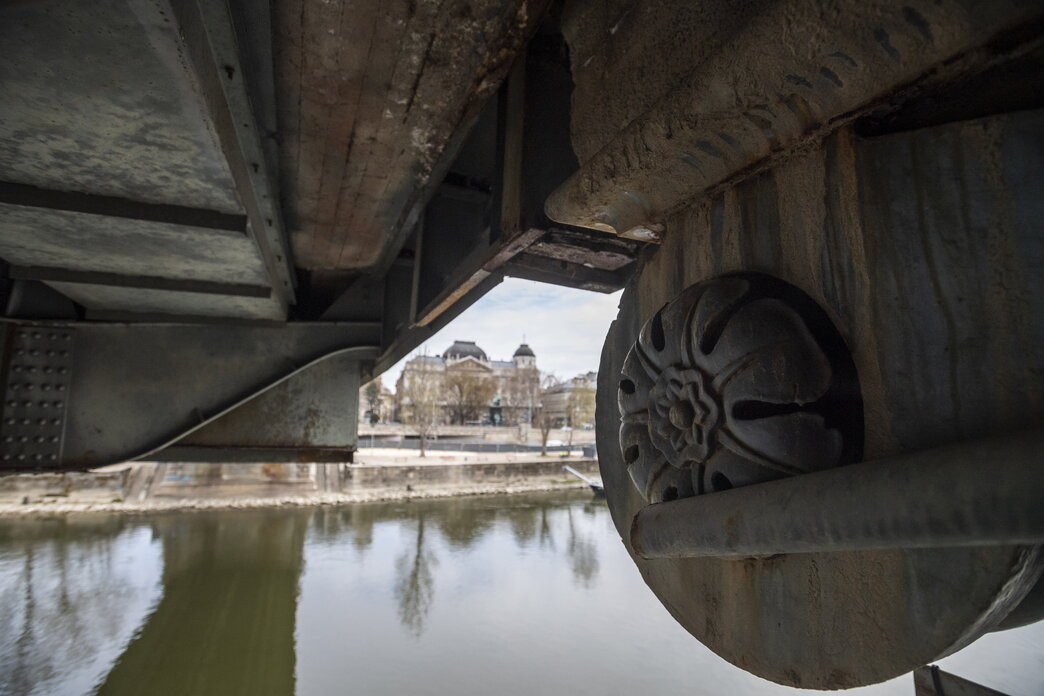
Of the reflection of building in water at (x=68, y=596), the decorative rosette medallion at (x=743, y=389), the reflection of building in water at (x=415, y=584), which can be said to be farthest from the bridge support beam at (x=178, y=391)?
the reflection of building in water at (x=415, y=584)

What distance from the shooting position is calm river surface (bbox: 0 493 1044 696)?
339 inches

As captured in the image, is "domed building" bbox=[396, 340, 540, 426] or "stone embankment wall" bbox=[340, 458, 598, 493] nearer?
"stone embankment wall" bbox=[340, 458, 598, 493]

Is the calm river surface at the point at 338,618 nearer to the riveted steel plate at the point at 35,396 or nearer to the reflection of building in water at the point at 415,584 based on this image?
the reflection of building in water at the point at 415,584

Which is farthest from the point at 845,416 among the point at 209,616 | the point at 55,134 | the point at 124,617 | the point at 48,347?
the point at 124,617

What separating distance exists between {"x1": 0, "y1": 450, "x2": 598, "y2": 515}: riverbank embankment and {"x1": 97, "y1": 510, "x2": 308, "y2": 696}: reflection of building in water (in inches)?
117

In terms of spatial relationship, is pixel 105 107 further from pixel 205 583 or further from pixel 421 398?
pixel 421 398

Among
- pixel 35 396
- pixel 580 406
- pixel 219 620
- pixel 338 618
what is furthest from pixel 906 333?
pixel 580 406

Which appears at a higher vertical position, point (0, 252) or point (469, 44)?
point (469, 44)

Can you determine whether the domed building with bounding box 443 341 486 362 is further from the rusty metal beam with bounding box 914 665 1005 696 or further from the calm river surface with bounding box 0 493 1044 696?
Answer: the rusty metal beam with bounding box 914 665 1005 696

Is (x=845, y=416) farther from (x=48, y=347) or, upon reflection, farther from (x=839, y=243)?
(x=48, y=347)

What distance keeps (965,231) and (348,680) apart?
33.0ft

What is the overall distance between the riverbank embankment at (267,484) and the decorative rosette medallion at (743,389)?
1913 cm

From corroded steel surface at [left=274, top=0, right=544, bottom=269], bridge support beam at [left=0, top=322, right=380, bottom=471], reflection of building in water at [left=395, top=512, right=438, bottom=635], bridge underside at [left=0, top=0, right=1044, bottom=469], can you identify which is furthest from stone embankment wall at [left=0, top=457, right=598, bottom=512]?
corroded steel surface at [left=274, top=0, right=544, bottom=269]

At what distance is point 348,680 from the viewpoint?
864 cm
